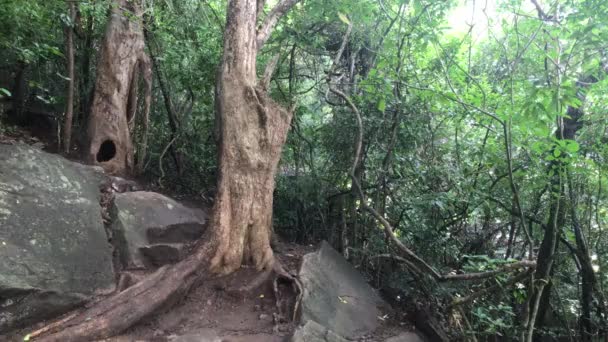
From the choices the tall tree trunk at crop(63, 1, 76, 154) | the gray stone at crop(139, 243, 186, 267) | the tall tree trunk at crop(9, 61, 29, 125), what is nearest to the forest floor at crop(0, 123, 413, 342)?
the gray stone at crop(139, 243, 186, 267)

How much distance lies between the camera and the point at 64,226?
412 cm

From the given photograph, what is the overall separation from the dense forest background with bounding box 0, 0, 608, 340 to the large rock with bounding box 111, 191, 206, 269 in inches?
52.8

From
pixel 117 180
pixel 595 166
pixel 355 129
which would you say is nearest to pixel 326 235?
pixel 355 129

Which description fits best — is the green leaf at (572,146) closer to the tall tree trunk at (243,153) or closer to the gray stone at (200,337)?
the tall tree trunk at (243,153)

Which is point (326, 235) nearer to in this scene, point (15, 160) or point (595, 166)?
point (595, 166)

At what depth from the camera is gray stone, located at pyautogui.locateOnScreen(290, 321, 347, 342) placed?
3.79 m

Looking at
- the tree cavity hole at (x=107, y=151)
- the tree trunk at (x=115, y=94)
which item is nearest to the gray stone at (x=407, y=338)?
the tree trunk at (x=115, y=94)

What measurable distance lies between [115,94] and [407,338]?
204 inches

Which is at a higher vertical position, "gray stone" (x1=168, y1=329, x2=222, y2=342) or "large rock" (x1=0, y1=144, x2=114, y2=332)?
"large rock" (x1=0, y1=144, x2=114, y2=332)

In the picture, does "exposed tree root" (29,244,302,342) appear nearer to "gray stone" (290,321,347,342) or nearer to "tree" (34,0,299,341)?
"tree" (34,0,299,341)

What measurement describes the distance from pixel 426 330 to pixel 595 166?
2.86 m

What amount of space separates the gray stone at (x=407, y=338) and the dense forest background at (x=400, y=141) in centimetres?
46

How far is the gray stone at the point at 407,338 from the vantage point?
4.78m

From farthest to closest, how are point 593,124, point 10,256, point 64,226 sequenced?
point 593,124, point 64,226, point 10,256
